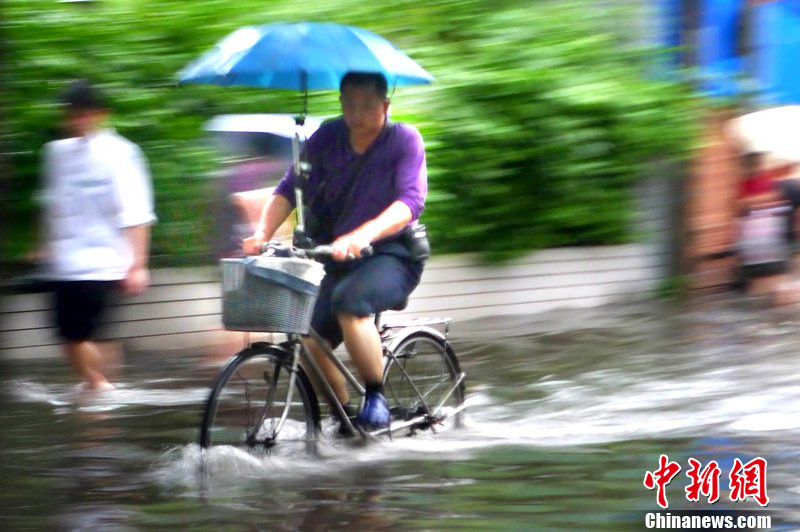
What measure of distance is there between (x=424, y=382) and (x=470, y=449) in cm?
50

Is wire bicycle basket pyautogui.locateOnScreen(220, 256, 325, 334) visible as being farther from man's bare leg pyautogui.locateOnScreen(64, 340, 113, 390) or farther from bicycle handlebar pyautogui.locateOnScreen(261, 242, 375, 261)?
man's bare leg pyautogui.locateOnScreen(64, 340, 113, 390)

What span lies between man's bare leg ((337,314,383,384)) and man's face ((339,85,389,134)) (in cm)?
93

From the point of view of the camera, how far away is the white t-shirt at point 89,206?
24.3 feet

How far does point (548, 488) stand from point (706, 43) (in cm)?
855

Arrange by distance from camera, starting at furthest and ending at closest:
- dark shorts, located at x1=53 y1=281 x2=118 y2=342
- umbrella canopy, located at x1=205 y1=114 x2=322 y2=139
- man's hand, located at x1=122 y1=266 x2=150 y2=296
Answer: umbrella canopy, located at x1=205 y1=114 x2=322 y2=139 → man's hand, located at x1=122 y1=266 x2=150 y2=296 → dark shorts, located at x1=53 y1=281 x2=118 y2=342

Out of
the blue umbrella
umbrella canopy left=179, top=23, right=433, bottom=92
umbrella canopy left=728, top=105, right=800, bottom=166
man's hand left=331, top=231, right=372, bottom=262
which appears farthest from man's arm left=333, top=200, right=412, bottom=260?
umbrella canopy left=728, top=105, right=800, bottom=166

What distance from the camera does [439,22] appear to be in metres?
11.2

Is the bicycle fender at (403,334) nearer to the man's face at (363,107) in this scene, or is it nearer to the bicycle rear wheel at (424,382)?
the bicycle rear wheel at (424,382)

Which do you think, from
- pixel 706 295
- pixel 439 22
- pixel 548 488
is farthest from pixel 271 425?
pixel 706 295

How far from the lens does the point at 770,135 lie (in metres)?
12.0
